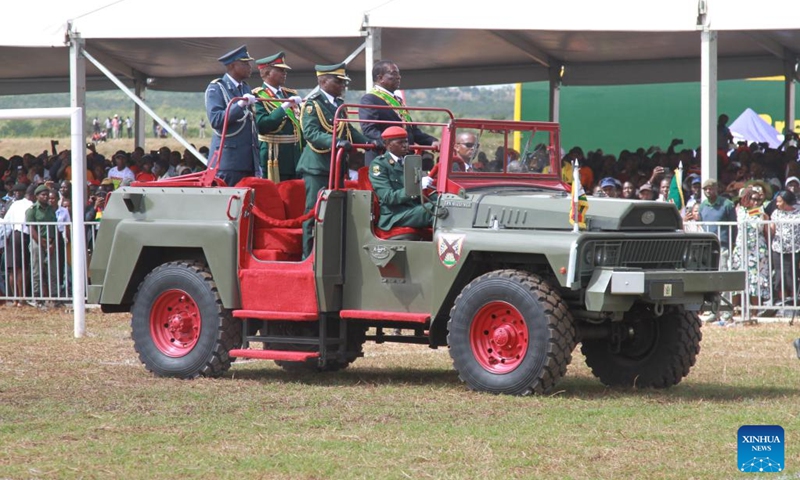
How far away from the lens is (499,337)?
9.32m

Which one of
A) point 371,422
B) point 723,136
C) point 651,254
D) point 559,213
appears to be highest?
point 723,136

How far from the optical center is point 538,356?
29.7 feet

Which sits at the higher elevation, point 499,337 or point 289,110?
point 289,110

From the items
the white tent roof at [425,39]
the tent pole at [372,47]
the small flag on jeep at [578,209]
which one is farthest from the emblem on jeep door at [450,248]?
the tent pole at [372,47]

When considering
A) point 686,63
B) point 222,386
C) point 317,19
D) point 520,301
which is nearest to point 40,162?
point 317,19

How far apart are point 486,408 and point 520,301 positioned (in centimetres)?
82

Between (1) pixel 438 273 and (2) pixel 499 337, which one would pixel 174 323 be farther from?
(2) pixel 499 337

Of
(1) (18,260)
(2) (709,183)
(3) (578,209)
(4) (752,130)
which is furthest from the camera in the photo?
(4) (752,130)

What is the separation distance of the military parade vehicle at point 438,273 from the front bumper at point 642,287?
13mm

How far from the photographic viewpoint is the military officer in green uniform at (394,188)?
385 inches

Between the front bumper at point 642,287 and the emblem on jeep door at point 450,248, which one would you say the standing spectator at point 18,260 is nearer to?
the emblem on jeep door at point 450,248

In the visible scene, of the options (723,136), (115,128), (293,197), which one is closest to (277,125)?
(293,197)

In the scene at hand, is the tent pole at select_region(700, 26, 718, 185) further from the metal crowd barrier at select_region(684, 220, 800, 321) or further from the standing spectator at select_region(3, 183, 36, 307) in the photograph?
the standing spectator at select_region(3, 183, 36, 307)

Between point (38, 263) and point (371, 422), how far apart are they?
32.5 ft
